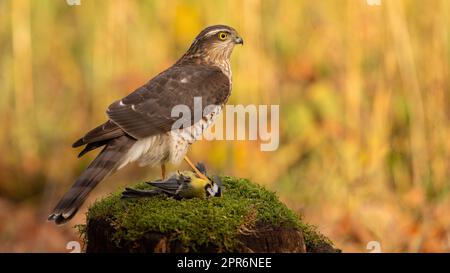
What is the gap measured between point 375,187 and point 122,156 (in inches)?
146

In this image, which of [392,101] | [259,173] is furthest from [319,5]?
[259,173]

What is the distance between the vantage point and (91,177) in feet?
15.2

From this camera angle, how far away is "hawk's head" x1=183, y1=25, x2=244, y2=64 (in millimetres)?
5914

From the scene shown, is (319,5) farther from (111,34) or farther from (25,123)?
(25,123)

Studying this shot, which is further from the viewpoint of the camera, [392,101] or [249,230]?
[392,101]

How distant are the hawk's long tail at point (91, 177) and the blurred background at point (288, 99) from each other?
3.12 metres

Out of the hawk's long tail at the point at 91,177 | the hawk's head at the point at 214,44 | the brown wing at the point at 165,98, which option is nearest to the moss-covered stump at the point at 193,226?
the hawk's long tail at the point at 91,177

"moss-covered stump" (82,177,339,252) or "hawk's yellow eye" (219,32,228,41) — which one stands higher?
"hawk's yellow eye" (219,32,228,41)

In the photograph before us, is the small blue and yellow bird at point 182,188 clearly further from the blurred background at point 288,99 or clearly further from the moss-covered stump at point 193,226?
the blurred background at point 288,99

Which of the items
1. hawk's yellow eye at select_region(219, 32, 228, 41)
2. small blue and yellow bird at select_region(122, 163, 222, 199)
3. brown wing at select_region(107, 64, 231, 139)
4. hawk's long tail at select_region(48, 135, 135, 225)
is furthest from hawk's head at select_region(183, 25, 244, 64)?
small blue and yellow bird at select_region(122, 163, 222, 199)

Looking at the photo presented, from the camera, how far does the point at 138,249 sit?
4363 mm

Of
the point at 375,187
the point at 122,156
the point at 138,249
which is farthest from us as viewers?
the point at 375,187

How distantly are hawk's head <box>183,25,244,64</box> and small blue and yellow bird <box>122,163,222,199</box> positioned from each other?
1.35 m

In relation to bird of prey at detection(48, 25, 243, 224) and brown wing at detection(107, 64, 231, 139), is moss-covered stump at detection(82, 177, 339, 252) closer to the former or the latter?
bird of prey at detection(48, 25, 243, 224)
